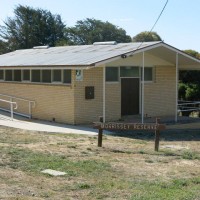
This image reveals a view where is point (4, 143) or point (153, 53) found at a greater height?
point (153, 53)

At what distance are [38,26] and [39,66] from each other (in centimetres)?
4244

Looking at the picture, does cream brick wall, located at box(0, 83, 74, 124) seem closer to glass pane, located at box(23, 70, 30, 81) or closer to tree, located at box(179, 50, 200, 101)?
glass pane, located at box(23, 70, 30, 81)

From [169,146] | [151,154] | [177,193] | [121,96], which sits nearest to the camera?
[177,193]

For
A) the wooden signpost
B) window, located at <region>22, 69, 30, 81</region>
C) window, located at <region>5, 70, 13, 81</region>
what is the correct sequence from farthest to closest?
window, located at <region>5, 70, 13, 81</region> < window, located at <region>22, 69, 30, 81</region> < the wooden signpost

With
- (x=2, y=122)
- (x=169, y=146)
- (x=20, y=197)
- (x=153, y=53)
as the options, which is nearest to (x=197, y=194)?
(x=20, y=197)

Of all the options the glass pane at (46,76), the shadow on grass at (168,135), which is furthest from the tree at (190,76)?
the shadow on grass at (168,135)

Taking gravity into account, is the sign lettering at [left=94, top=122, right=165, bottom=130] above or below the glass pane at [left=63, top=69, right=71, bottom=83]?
below

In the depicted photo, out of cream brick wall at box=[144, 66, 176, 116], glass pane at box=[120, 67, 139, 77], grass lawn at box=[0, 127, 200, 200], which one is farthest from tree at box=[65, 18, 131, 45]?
grass lawn at box=[0, 127, 200, 200]

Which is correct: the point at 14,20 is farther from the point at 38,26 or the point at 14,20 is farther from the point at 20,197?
the point at 20,197

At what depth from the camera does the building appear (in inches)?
726

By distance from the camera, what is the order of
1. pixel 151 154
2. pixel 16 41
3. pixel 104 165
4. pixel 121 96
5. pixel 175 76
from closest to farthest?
1. pixel 104 165
2. pixel 151 154
3. pixel 121 96
4. pixel 175 76
5. pixel 16 41

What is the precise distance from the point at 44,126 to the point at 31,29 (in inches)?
1721

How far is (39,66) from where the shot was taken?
758 inches

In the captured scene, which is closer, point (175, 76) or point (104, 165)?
point (104, 165)
